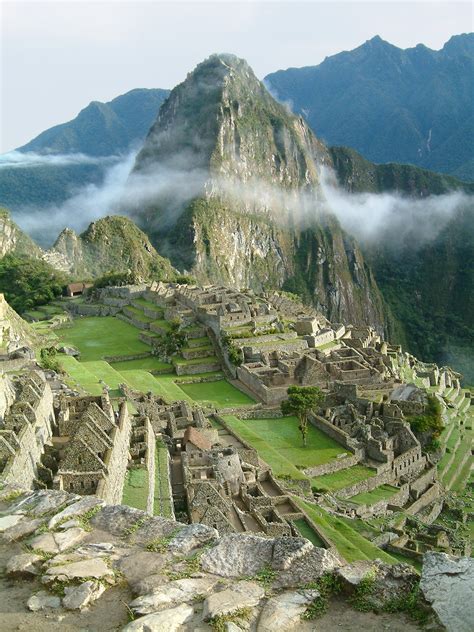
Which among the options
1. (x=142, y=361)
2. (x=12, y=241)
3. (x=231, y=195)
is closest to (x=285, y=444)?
(x=142, y=361)

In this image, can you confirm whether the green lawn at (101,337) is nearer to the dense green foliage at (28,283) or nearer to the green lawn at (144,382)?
the green lawn at (144,382)

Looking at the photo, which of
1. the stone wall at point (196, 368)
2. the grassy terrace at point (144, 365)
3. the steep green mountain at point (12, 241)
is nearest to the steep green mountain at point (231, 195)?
the steep green mountain at point (12, 241)

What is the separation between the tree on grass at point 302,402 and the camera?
33.0 meters

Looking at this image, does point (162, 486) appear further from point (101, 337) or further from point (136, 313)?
point (136, 313)

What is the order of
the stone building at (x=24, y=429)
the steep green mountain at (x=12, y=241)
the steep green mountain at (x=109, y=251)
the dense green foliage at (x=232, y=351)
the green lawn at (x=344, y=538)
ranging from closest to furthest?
the stone building at (x=24, y=429)
the green lawn at (x=344, y=538)
the dense green foliage at (x=232, y=351)
the steep green mountain at (x=12, y=241)
the steep green mountain at (x=109, y=251)

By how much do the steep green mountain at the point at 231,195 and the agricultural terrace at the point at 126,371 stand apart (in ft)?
292

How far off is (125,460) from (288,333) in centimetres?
3118

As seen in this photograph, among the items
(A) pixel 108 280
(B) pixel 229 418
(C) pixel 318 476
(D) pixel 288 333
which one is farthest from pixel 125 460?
(A) pixel 108 280

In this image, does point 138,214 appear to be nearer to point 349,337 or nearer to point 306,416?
point 349,337

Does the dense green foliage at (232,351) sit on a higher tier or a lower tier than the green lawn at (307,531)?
higher

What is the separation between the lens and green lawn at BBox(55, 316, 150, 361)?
4950 centimetres

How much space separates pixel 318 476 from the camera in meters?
27.9

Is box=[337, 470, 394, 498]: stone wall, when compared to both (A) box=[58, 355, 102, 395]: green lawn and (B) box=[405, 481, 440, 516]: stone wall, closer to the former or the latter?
(B) box=[405, 481, 440, 516]: stone wall

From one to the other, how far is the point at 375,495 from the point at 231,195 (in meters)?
150
